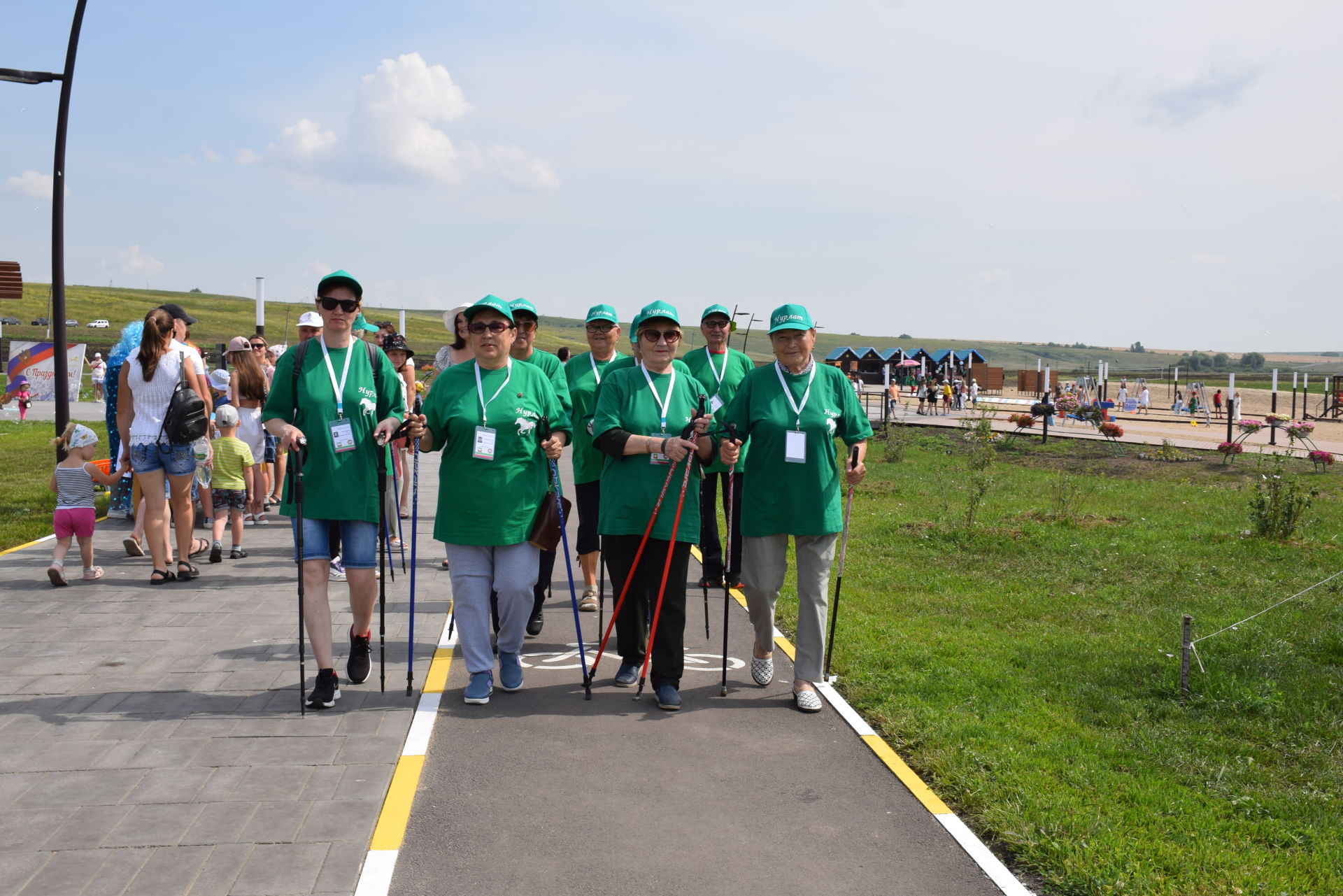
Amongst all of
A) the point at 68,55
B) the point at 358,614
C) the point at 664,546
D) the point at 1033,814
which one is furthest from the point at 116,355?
the point at 1033,814

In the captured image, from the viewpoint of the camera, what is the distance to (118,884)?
376 centimetres

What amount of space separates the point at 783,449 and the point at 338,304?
8.06 feet

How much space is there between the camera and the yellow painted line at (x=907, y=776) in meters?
4.73

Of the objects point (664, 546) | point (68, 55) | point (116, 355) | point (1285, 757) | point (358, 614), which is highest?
point (68, 55)

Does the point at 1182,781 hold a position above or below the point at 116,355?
below

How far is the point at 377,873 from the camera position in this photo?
3.92 metres

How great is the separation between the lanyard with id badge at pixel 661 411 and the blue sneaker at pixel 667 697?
120 cm

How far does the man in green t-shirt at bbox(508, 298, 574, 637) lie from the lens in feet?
20.7

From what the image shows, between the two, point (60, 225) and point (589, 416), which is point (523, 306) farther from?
point (60, 225)

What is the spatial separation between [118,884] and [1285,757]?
5097 millimetres

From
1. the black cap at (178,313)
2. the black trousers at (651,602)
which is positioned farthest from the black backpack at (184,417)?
the black trousers at (651,602)

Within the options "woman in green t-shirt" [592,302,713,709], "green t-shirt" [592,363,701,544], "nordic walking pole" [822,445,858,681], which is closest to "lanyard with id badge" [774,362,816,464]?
"nordic walking pole" [822,445,858,681]

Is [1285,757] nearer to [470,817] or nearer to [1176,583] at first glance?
[470,817]

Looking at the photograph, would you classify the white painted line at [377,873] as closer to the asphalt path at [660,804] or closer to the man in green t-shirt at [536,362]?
the asphalt path at [660,804]
